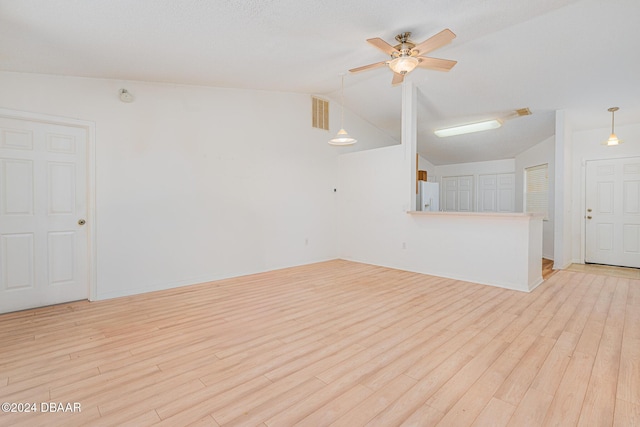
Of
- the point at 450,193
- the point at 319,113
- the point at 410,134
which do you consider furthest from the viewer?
the point at 450,193

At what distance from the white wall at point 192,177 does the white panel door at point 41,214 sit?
238 mm

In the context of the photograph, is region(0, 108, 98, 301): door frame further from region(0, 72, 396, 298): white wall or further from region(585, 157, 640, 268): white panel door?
region(585, 157, 640, 268): white panel door

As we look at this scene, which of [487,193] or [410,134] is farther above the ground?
[410,134]

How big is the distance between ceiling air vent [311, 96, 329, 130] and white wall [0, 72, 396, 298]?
0.14 metres

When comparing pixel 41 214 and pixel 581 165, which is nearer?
pixel 41 214

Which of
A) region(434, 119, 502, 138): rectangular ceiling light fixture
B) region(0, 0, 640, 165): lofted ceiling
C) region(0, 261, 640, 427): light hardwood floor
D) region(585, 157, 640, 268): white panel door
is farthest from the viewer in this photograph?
region(434, 119, 502, 138): rectangular ceiling light fixture

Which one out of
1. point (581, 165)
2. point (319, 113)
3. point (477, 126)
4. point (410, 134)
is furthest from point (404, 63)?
point (581, 165)

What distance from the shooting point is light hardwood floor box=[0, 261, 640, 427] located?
1.67 m

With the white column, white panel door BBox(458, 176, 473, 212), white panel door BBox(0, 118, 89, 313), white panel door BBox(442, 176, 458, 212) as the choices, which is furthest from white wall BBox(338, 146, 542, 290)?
white panel door BBox(0, 118, 89, 313)

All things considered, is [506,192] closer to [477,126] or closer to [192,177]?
[477,126]

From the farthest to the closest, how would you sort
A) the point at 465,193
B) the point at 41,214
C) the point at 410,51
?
the point at 465,193 → the point at 41,214 → the point at 410,51

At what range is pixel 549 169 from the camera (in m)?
6.26

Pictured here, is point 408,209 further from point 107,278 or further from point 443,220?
point 107,278

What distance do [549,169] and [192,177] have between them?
710 centimetres
